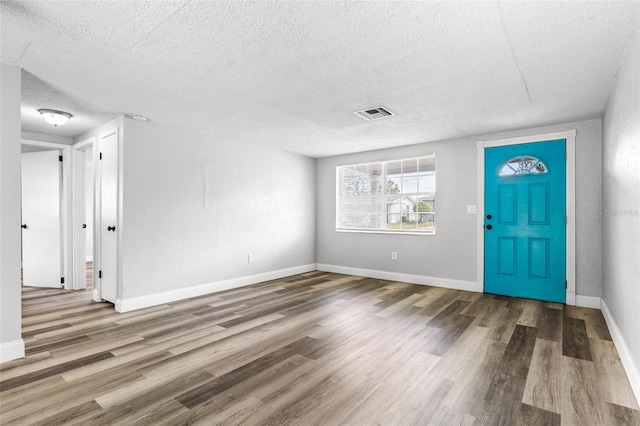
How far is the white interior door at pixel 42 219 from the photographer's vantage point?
509 centimetres

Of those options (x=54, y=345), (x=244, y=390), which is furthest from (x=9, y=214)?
(x=244, y=390)

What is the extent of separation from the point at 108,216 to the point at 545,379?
481 cm

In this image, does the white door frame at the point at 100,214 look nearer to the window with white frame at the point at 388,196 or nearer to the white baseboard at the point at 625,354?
the window with white frame at the point at 388,196

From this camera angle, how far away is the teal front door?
421 centimetres

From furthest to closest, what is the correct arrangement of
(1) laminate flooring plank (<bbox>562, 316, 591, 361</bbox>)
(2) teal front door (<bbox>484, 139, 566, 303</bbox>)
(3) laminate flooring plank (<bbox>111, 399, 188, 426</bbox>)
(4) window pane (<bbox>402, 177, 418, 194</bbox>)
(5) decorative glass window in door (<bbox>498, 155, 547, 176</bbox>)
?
1. (4) window pane (<bbox>402, 177, 418, 194</bbox>)
2. (5) decorative glass window in door (<bbox>498, 155, 547, 176</bbox>)
3. (2) teal front door (<bbox>484, 139, 566, 303</bbox>)
4. (1) laminate flooring plank (<bbox>562, 316, 591, 361</bbox>)
5. (3) laminate flooring plank (<bbox>111, 399, 188, 426</bbox>)

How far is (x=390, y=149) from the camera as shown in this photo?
5.69 meters

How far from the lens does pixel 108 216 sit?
4.19m

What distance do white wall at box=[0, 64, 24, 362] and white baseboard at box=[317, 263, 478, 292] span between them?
15.3 ft

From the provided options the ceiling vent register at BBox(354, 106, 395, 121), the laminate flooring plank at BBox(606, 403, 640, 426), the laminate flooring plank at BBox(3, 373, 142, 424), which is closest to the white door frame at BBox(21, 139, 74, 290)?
the laminate flooring plank at BBox(3, 373, 142, 424)

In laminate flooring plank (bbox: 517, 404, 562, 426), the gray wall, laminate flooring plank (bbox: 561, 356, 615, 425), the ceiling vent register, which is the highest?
the ceiling vent register

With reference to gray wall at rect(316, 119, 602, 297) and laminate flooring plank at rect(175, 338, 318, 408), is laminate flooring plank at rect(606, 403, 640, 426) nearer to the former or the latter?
laminate flooring plank at rect(175, 338, 318, 408)

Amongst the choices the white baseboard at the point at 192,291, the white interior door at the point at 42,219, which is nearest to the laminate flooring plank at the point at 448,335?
the white baseboard at the point at 192,291

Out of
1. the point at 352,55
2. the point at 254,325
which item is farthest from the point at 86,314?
the point at 352,55

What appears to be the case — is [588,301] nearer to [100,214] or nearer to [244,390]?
[244,390]
